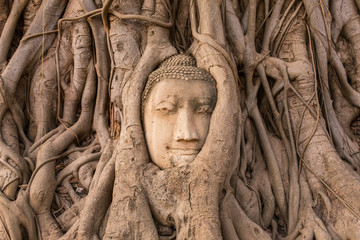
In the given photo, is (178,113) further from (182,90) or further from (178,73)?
(178,73)

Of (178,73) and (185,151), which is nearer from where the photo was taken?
(185,151)

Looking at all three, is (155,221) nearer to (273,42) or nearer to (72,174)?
(72,174)

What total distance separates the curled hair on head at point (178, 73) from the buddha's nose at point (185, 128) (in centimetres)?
25

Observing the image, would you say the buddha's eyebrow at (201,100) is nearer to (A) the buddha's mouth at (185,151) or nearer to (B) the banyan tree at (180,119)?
(B) the banyan tree at (180,119)

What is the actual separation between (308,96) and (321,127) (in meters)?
0.29

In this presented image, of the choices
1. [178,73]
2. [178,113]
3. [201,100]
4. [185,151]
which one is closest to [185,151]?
[185,151]

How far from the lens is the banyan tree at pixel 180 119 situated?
215 centimetres

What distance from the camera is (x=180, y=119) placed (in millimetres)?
2211

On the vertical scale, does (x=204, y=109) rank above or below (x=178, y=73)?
below

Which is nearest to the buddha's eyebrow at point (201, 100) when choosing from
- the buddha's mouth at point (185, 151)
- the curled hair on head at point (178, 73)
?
the curled hair on head at point (178, 73)

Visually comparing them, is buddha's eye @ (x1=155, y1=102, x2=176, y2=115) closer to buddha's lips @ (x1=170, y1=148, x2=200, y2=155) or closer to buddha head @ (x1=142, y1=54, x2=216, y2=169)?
buddha head @ (x1=142, y1=54, x2=216, y2=169)

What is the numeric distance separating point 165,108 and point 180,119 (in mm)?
128

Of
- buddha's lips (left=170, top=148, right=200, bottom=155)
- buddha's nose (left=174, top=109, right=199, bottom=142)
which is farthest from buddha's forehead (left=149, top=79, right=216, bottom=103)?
buddha's lips (left=170, top=148, right=200, bottom=155)

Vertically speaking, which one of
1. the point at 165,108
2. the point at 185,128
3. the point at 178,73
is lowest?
the point at 185,128
